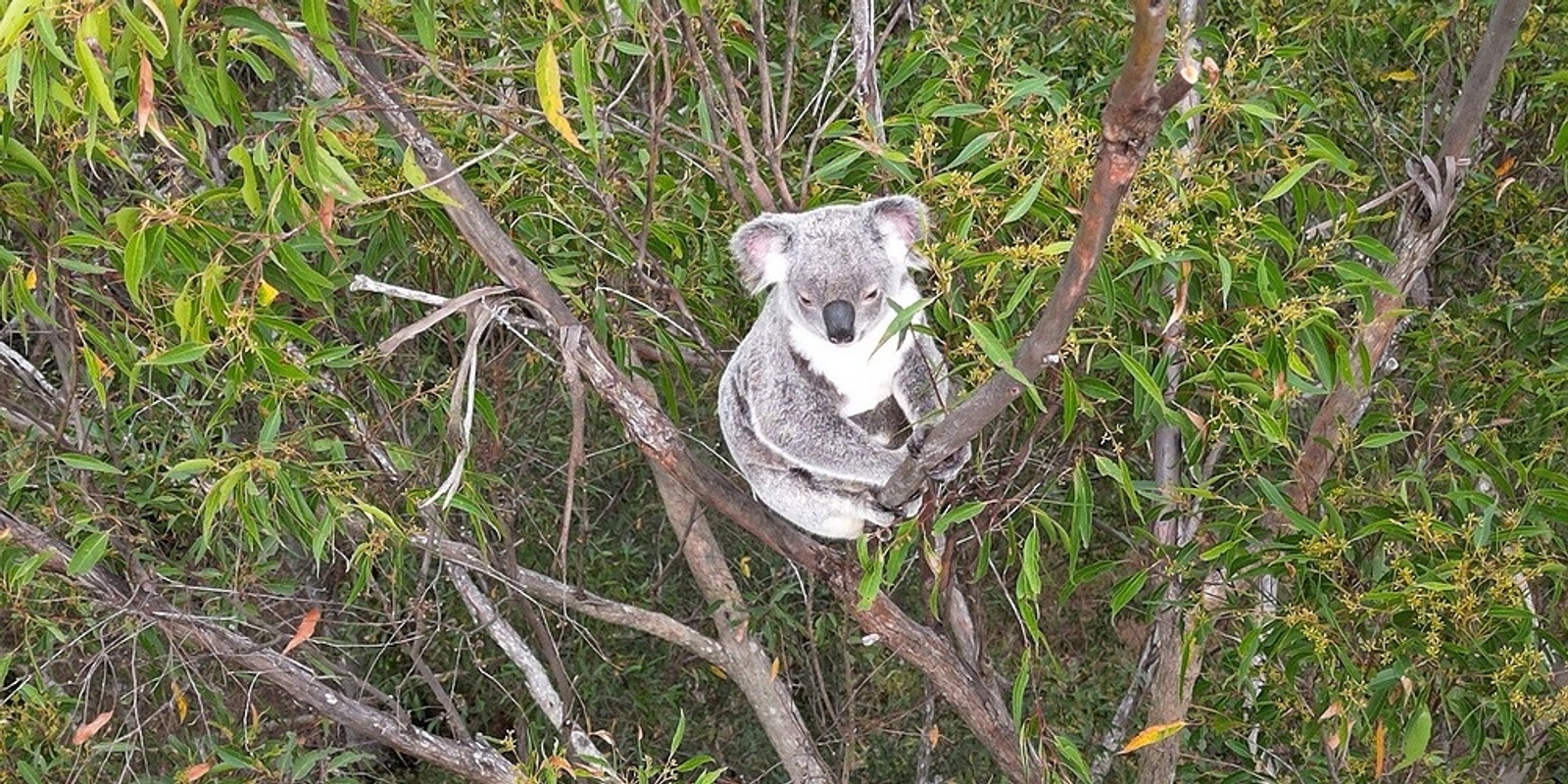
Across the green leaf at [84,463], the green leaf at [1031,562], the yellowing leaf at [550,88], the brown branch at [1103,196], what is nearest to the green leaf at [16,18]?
the yellowing leaf at [550,88]

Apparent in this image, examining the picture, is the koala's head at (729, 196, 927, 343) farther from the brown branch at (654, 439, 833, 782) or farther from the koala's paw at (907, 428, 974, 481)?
the brown branch at (654, 439, 833, 782)

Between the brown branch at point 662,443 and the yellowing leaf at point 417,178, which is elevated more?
the yellowing leaf at point 417,178

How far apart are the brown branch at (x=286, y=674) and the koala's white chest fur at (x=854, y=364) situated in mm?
1123

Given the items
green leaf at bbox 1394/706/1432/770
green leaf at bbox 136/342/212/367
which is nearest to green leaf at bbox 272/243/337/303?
green leaf at bbox 136/342/212/367

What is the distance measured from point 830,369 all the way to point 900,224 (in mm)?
424

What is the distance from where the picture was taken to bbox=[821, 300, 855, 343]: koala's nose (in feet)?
10.2

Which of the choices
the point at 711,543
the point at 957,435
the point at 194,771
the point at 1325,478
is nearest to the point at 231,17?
the point at 957,435

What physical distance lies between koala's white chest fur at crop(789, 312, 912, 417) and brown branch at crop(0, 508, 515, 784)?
3.69 feet

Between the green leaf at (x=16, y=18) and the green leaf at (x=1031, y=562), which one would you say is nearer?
the green leaf at (x=16, y=18)

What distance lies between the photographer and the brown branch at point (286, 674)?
347 cm

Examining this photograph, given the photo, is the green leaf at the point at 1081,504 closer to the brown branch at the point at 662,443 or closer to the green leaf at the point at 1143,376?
the green leaf at the point at 1143,376

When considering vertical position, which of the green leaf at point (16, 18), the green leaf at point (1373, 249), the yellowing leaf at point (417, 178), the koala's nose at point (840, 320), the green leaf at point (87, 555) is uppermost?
the green leaf at point (16, 18)

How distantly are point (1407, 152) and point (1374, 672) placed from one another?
1217mm

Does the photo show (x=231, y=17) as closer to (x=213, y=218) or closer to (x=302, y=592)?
(x=213, y=218)
